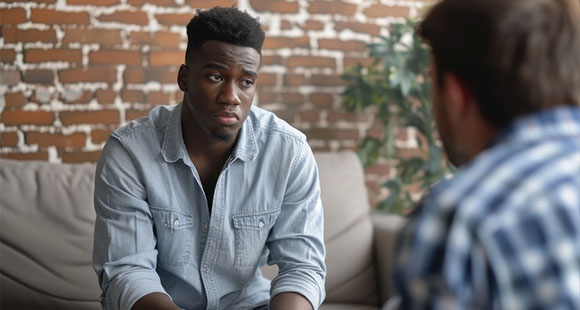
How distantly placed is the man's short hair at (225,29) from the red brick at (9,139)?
1.19m

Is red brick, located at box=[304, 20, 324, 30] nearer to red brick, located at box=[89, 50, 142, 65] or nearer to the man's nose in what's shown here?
red brick, located at box=[89, 50, 142, 65]

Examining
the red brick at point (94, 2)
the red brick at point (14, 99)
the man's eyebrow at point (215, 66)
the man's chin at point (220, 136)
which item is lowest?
the red brick at point (14, 99)

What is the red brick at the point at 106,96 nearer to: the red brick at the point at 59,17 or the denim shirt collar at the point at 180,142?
the red brick at the point at 59,17

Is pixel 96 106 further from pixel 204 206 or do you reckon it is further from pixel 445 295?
pixel 445 295

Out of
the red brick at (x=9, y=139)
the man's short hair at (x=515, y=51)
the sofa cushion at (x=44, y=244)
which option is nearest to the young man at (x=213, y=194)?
the sofa cushion at (x=44, y=244)

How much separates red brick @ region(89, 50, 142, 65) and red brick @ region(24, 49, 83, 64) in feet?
0.17

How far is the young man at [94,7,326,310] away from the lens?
5.31ft

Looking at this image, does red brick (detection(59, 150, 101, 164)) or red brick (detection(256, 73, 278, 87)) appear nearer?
red brick (detection(59, 150, 101, 164))

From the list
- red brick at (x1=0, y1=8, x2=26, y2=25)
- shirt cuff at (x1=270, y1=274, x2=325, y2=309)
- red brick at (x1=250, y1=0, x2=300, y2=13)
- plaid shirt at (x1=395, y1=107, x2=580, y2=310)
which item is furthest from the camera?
red brick at (x1=250, y1=0, x2=300, y2=13)

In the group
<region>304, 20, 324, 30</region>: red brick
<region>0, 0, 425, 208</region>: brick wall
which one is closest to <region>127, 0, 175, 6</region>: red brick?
<region>0, 0, 425, 208</region>: brick wall

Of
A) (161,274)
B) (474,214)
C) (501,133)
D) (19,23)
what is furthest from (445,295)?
(19,23)

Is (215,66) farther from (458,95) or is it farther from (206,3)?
(206,3)

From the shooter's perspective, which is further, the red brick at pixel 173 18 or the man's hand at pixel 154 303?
the red brick at pixel 173 18

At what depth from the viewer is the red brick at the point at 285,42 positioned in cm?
280
